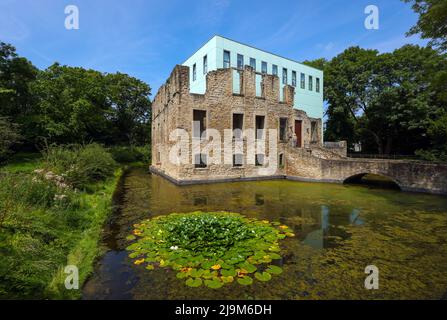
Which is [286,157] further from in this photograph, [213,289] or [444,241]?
[213,289]

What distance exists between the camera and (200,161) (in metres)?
15.3

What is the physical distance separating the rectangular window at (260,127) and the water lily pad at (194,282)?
1412cm

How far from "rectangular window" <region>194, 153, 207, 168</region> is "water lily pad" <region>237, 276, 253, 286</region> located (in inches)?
449

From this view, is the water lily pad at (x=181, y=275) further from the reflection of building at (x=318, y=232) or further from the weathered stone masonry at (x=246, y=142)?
the weathered stone masonry at (x=246, y=142)

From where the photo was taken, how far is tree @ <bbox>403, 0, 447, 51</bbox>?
8.94 m

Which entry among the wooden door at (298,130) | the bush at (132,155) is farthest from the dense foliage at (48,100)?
the wooden door at (298,130)

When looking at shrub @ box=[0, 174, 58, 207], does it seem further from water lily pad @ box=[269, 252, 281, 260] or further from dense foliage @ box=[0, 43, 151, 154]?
dense foliage @ box=[0, 43, 151, 154]

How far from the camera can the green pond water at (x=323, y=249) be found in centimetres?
371

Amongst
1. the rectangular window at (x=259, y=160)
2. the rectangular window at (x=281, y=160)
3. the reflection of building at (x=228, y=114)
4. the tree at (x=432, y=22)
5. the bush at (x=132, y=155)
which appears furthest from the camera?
the bush at (x=132, y=155)

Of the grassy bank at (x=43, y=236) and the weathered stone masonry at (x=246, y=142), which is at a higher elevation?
the weathered stone masonry at (x=246, y=142)

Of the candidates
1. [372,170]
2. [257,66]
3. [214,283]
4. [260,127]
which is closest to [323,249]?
[214,283]

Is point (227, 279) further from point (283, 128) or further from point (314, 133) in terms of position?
point (314, 133)

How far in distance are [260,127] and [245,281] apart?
47.8ft

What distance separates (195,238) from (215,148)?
10.2 m
